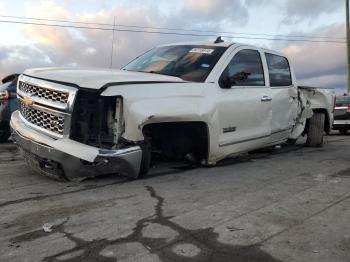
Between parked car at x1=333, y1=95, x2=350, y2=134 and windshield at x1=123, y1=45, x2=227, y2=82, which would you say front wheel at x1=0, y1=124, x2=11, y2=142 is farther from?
parked car at x1=333, y1=95, x2=350, y2=134

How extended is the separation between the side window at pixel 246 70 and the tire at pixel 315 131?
2.63m

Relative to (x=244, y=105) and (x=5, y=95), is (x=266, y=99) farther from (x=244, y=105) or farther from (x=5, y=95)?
(x=5, y=95)

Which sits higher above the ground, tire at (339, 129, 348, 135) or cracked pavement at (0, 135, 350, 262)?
cracked pavement at (0, 135, 350, 262)

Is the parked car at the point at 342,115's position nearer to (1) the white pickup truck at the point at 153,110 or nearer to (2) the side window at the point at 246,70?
(1) the white pickup truck at the point at 153,110

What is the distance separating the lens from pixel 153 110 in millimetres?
5312

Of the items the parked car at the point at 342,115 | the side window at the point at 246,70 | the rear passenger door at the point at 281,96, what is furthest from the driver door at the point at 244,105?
the parked car at the point at 342,115

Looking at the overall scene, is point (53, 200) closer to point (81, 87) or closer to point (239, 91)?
point (81, 87)

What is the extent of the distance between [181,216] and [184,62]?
279 cm

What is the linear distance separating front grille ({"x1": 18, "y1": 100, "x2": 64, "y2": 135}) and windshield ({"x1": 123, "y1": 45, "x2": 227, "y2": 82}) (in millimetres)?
1672

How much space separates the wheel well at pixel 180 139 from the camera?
5992 millimetres

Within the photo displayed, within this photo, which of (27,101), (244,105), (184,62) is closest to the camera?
(27,101)

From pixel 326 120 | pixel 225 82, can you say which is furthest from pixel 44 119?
pixel 326 120

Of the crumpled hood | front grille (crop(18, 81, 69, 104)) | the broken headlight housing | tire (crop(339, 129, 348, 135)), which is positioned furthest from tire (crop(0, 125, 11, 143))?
tire (crop(339, 129, 348, 135))

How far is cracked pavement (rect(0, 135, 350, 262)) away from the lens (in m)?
3.43
